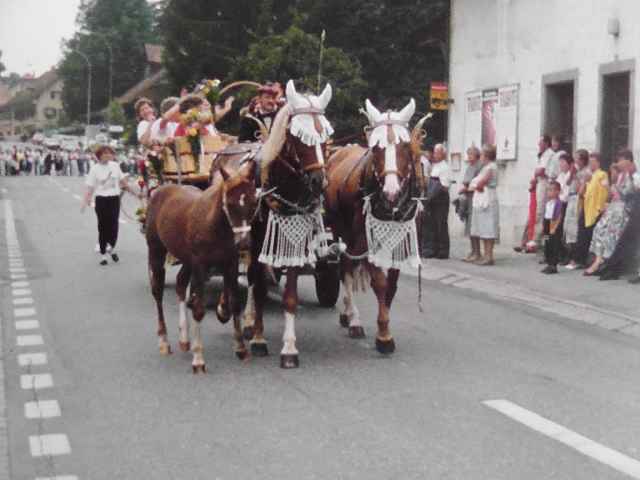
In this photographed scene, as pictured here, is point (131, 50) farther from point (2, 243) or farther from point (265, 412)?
point (265, 412)

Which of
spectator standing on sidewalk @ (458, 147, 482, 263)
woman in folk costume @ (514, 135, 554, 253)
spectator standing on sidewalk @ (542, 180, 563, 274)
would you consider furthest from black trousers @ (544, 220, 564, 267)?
woman in folk costume @ (514, 135, 554, 253)

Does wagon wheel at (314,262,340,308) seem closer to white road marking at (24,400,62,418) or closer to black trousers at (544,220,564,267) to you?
white road marking at (24,400,62,418)

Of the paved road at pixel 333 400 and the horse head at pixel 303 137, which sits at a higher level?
the horse head at pixel 303 137

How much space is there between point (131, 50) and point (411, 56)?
3038 inches

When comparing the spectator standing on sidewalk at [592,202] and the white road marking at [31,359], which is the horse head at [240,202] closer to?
the white road marking at [31,359]

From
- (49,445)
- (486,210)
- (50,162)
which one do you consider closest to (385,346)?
(49,445)

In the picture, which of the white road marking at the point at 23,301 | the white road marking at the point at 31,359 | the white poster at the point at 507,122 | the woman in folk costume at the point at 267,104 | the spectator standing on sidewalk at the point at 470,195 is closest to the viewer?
the white road marking at the point at 31,359

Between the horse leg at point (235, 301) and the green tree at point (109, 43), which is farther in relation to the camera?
the green tree at point (109, 43)

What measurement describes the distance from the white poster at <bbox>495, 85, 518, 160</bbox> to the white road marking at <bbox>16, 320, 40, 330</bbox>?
41.6 feet

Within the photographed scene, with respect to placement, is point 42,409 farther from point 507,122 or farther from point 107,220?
point 507,122

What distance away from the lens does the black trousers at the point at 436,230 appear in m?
19.7

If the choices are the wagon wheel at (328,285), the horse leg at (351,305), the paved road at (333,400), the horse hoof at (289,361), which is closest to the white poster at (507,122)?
the paved road at (333,400)

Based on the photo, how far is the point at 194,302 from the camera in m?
9.59

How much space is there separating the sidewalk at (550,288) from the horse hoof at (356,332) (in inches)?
120
